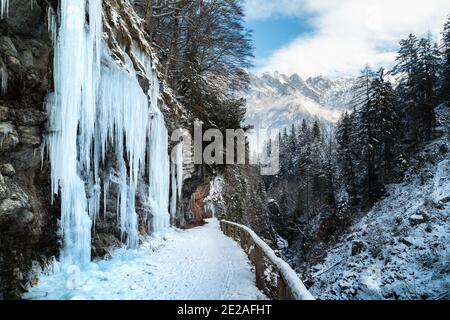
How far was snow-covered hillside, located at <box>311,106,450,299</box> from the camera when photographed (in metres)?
12.5

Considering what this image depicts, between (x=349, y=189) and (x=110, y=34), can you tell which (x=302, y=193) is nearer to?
(x=349, y=189)

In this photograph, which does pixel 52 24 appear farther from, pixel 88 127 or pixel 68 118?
pixel 88 127

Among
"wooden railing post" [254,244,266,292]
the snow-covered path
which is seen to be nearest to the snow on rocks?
the snow-covered path

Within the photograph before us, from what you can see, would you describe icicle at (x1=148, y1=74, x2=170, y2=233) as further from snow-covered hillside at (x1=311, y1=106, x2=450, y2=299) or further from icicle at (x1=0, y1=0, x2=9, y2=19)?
snow-covered hillside at (x1=311, y1=106, x2=450, y2=299)

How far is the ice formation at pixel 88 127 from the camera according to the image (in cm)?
628

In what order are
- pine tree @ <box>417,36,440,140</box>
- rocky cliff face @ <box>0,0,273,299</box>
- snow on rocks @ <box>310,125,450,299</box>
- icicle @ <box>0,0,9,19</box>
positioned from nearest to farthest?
rocky cliff face @ <box>0,0,273,299</box> < icicle @ <box>0,0,9,19</box> < snow on rocks @ <box>310,125,450,299</box> < pine tree @ <box>417,36,440,140</box>

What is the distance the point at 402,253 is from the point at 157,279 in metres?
13.3

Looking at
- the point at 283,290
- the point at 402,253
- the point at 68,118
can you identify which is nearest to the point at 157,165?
the point at 68,118

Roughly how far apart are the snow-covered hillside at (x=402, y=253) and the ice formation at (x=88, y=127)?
10112 millimetres

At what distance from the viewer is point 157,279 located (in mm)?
6320

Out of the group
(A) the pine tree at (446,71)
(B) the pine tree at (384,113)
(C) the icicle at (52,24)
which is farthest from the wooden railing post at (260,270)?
(A) the pine tree at (446,71)

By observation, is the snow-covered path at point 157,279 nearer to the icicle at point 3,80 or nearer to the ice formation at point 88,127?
the ice formation at point 88,127

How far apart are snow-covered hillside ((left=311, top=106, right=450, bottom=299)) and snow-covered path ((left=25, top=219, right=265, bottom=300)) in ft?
24.5
